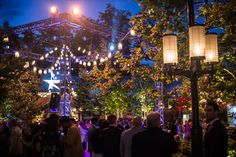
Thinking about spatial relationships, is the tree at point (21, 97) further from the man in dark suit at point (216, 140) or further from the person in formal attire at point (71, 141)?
the man in dark suit at point (216, 140)

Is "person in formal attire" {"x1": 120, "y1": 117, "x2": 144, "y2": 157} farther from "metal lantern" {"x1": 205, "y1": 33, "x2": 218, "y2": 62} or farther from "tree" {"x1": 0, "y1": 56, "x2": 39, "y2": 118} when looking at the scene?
"tree" {"x1": 0, "y1": 56, "x2": 39, "y2": 118}

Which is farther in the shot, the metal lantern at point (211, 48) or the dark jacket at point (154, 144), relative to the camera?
the metal lantern at point (211, 48)

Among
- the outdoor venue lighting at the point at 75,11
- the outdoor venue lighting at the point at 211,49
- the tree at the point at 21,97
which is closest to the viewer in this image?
the outdoor venue lighting at the point at 211,49

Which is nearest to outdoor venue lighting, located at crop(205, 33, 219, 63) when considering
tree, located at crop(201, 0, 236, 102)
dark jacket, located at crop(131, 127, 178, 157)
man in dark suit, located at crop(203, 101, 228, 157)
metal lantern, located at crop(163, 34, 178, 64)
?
metal lantern, located at crop(163, 34, 178, 64)

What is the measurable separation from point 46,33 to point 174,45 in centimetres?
4037

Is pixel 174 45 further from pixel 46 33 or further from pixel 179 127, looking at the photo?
pixel 46 33

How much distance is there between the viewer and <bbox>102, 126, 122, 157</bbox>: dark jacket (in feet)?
23.8

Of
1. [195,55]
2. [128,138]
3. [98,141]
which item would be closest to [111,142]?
[98,141]

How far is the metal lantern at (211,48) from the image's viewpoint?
6.57 meters

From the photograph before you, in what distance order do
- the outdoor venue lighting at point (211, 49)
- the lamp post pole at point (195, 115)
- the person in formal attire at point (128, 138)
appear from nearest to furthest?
the lamp post pole at point (195, 115) < the person in formal attire at point (128, 138) < the outdoor venue lighting at point (211, 49)

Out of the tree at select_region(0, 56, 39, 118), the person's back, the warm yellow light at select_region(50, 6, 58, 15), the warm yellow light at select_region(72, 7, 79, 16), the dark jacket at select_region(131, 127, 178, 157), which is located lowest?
the person's back

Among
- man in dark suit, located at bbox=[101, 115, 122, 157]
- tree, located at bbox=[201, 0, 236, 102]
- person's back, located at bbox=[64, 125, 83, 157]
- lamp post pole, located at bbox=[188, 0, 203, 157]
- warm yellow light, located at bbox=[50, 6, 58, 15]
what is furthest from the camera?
warm yellow light, located at bbox=[50, 6, 58, 15]

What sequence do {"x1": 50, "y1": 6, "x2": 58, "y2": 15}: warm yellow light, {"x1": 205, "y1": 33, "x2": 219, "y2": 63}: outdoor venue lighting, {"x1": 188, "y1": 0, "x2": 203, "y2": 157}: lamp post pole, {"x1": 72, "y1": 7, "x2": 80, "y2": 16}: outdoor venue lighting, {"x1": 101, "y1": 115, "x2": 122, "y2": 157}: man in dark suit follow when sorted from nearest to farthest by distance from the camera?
1. {"x1": 188, "y1": 0, "x2": 203, "y2": 157}: lamp post pole
2. {"x1": 205, "y1": 33, "x2": 219, "y2": 63}: outdoor venue lighting
3. {"x1": 101, "y1": 115, "x2": 122, "y2": 157}: man in dark suit
4. {"x1": 72, "y1": 7, "x2": 80, "y2": 16}: outdoor venue lighting
5. {"x1": 50, "y1": 6, "x2": 58, "y2": 15}: warm yellow light

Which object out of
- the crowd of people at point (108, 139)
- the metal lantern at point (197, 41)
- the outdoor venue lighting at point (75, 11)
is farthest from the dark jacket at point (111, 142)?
the outdoor venue lighting at point (75, 11)
